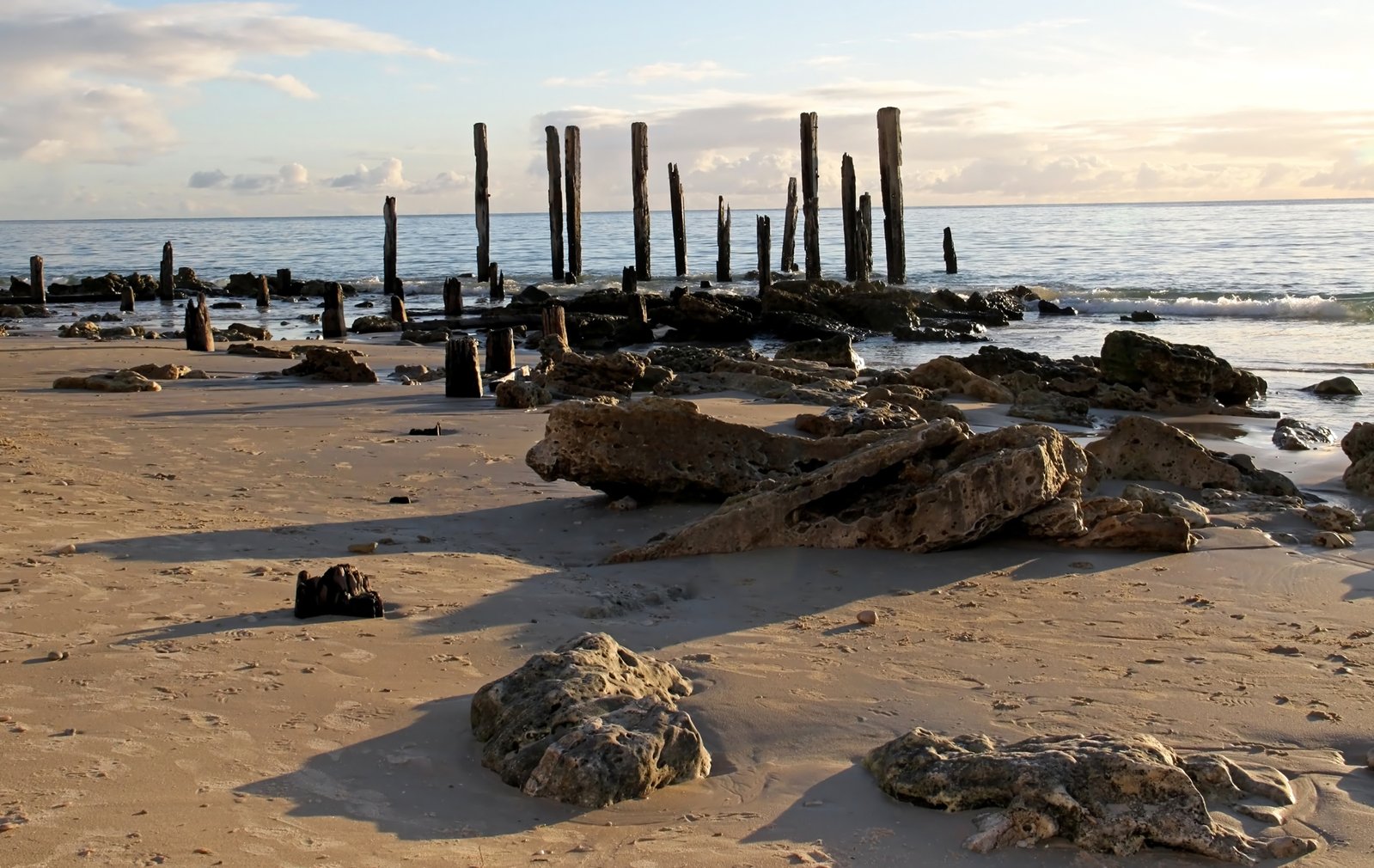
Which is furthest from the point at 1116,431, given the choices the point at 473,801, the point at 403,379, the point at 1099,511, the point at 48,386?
the point at 48,386

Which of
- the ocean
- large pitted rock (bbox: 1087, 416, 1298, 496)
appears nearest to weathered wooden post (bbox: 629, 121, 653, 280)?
the ocean

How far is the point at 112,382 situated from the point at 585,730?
9.86 metres

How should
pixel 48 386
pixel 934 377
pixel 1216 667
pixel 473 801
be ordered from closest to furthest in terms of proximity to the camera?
1. pixel 473 801
2. pixel 1216 667
3. pixel 48 386
4. pixel 934 377

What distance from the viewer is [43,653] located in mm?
3945

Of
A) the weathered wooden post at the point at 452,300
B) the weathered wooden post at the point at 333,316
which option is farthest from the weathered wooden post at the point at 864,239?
the weathered wooden post at the point at 333,316

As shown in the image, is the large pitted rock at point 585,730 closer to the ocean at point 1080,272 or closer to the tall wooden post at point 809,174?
the ocean at point 1080,272

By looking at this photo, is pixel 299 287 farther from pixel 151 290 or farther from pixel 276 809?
pixel 276 809

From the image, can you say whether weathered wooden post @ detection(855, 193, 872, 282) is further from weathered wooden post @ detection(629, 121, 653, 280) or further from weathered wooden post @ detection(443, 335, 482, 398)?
weathered wooden post @ detection(443, 335, 482, 398)

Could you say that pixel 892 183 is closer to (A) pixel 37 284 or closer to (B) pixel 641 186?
(B) pixel 641 186

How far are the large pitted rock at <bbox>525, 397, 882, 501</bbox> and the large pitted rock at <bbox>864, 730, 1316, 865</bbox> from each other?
366cm

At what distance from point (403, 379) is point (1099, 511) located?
8911mm

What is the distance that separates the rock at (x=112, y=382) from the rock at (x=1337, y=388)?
12.2 metres

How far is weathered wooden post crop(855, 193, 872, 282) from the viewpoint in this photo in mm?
29314

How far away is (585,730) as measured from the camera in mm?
3254
